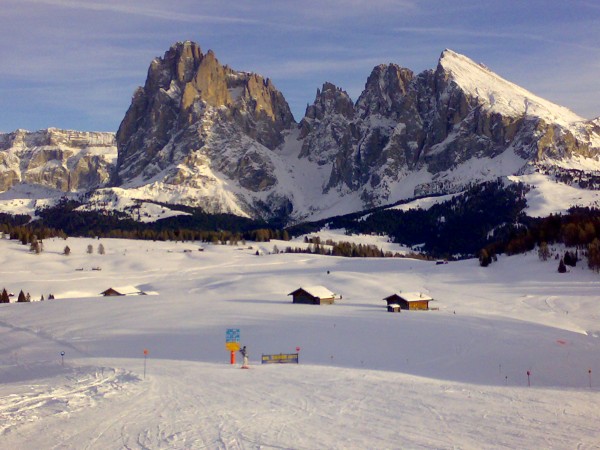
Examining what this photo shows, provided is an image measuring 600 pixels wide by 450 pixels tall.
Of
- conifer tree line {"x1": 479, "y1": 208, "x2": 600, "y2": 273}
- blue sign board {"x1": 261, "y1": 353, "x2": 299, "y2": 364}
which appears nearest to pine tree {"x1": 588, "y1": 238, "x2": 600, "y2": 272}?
conifer tree line {"x1": 479, "y1": 208, "x2": 600, "y2": 273}

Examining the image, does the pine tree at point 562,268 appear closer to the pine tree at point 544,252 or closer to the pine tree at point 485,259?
the pine tree at point 544,252

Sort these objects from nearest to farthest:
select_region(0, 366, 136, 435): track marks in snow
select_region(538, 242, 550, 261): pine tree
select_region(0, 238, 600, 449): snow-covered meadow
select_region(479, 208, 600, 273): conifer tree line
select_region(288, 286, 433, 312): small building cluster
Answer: select_region(0, 238, 600, 449): snow-covered meadow < select_region(0, 366, 136, 435): track marks in snow < select_region(288, 286, 433, 312): small building cluster < select_region(479, 208, 600, 273): conifer tree line < select_region(538, 242, 550, 261): pine tree

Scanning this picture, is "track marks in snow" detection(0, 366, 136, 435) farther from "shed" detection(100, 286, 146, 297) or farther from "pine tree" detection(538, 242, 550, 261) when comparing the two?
"pine tree" detection(538, 242, 550, 261)

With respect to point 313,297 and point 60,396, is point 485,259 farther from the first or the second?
point 60,396

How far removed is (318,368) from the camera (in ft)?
121

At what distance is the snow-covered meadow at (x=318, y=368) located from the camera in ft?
72.4

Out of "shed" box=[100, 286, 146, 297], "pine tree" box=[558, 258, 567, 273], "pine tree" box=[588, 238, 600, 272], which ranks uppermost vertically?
"pine tree" box=[588, 238, 600, 272]

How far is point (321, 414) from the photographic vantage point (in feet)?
80.3

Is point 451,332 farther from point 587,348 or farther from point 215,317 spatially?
point 215,317

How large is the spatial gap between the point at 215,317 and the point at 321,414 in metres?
38.3

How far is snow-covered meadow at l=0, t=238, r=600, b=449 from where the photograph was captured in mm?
22078

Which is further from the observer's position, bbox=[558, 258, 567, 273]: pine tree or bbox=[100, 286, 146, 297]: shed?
bbox=[100, 286, 146, 297]: shed

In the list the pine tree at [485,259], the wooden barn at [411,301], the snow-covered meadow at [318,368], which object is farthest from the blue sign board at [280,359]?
the pine tree at [485,259]

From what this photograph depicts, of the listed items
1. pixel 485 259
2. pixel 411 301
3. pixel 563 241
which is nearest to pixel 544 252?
pixel 563 241
